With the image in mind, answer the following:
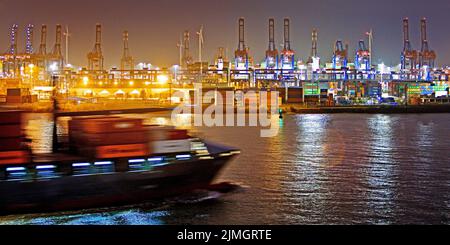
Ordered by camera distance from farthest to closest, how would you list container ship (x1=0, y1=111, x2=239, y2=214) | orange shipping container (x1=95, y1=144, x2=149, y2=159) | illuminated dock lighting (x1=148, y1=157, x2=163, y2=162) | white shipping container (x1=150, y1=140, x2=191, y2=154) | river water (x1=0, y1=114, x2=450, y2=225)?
1. white shipping container (x1=150, y1=140, x2=191, y2=154)
2. illuminated dock lighting (x1=148, y1=157, x2=163, y2=162)
3. orange shipping container (x1=95, y1=144, x2=149, y2=159)
4. container ship (x1=0, y1=111, x2=239, y2=214)
5. river water (x1=0, y1=114, x2=450, y2=225)

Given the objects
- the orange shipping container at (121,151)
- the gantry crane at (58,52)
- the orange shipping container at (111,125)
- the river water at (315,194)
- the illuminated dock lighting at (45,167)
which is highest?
the gantry crane at (58,52)

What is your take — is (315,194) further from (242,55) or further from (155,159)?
(242,55)

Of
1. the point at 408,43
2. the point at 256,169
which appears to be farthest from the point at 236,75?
the point at 256,169

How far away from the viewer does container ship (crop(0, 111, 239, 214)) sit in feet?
31.0

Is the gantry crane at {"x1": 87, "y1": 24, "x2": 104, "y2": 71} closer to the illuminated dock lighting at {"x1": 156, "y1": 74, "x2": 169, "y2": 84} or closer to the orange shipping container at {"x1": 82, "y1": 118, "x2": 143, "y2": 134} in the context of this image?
the illuminated dock lighting at {"x1": 156, "y1": 74, "x2": 169, "y2": 84}

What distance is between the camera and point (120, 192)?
998 cm

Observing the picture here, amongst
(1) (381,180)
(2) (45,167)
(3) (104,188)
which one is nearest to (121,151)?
(3) (104,188)

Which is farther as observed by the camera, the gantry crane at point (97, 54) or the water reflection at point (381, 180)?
the gantry crane at point (97, 54)

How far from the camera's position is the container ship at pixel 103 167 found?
9.46 meters

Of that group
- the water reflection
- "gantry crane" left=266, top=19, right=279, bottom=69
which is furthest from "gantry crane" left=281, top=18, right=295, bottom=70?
the water reflection

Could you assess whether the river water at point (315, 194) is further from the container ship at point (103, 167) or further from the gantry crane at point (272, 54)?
the gantry crane at point (272, 54)

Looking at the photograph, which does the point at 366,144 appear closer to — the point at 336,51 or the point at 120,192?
the point at 120,192

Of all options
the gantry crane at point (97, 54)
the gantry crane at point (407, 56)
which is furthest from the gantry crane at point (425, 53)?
the gantry crane at point (97, 54)

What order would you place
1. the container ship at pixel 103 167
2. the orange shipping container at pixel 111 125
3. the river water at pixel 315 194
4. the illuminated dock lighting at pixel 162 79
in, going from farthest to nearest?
1. the illuminated dock lighting at pixel 162 79
2. the orange shipping container at pixel 111 125
3. the container ship at pixel 103 167
4. the river water at pixel 315 194
